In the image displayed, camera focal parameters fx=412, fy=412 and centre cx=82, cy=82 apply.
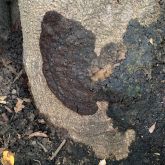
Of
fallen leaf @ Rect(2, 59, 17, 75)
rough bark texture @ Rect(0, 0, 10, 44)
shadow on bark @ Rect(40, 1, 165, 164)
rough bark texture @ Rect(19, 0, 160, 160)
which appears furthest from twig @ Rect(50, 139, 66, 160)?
rough bark texture @ Rect(0, 0, 10, 44)

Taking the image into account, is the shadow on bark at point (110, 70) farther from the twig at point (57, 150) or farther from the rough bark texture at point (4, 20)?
the rough bark texture at point (4, 20)

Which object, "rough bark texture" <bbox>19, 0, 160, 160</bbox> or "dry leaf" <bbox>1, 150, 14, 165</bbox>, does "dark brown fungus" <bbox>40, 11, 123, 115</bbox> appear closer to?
"rough bark texture" <bbox>19, 0, 160, 160</bbox>

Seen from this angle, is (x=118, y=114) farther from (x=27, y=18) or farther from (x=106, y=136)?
(x=27, y=18)

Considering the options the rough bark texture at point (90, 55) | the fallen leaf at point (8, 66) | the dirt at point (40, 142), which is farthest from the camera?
the fallen leaf at point (8, 66)

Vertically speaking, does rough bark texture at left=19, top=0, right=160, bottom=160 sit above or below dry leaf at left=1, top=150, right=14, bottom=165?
above

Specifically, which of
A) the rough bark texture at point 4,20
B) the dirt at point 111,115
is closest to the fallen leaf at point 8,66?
the dirt at point 111,115

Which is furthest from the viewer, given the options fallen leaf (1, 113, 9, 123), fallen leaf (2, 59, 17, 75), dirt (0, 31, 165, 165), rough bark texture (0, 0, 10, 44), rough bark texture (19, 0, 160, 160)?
rough bark texture (0, 0, 10, 44)

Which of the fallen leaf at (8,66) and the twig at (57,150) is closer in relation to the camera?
the twig at (57,150)

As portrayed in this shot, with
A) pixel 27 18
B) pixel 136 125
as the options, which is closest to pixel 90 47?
pixel 27 18
